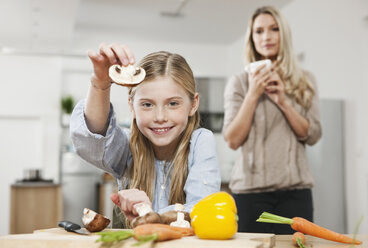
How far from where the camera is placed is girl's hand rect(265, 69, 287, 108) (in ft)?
5.47

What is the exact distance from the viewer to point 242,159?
1695 millimetres

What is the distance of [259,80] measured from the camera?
1629mm

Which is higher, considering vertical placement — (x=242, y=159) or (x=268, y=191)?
(x=242, y=159)

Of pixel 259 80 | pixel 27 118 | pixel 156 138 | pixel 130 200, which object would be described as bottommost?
pixel 130 200

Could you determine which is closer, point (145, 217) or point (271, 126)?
point (145, 217)

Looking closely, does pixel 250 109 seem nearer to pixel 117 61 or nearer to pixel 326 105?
pixel 117 61

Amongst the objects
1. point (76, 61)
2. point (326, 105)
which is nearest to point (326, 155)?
point (326, 105)

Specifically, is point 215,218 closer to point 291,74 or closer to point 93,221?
point 93,221

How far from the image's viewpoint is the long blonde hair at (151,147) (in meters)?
0.99

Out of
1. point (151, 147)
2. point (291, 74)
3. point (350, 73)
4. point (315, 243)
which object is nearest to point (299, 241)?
point (315, 243)

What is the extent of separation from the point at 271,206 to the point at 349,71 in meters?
2.36

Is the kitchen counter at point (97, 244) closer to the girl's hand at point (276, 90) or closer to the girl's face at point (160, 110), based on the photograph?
the girl's face at point (160, 110)

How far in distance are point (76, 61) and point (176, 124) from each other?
5.47m

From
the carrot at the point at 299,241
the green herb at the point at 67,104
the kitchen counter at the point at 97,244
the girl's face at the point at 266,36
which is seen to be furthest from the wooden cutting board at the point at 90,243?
the green herb at the point at 67,104
